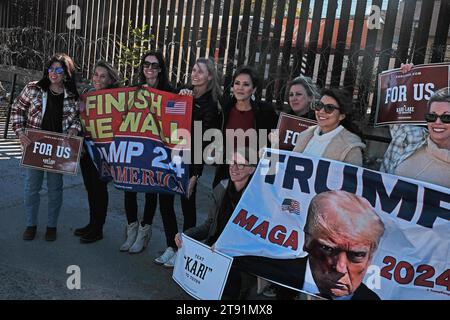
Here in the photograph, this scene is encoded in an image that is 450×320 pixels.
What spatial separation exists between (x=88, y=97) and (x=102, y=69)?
316 millimetres

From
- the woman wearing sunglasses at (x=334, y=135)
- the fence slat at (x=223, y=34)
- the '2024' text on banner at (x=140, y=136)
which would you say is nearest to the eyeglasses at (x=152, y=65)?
the '2024' text on banner at (x=140, y=136)

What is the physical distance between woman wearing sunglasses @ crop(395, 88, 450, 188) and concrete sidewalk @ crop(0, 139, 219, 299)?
202 centimetres

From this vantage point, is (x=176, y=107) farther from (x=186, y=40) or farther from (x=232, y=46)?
(x=186, y=40)

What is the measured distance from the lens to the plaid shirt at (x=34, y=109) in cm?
414

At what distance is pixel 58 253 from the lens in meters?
4.07

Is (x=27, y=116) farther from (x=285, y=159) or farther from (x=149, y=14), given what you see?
(x=149, y=14)

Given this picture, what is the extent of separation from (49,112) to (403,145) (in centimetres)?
311

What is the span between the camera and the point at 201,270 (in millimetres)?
3154

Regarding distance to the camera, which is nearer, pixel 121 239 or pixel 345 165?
pixel 345 165

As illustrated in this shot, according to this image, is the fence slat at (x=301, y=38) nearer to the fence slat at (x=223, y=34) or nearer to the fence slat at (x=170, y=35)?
the fence slat at (x=223, y=34)

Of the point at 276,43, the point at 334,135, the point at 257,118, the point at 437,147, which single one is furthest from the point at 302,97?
the point at 276,43

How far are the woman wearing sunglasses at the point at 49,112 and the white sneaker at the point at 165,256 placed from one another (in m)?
1.13

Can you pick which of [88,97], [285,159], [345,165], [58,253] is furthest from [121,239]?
[345,165]

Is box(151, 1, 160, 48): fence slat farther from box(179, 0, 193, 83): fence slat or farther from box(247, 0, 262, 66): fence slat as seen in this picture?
box(247, 0, 262, 66): fence slat
